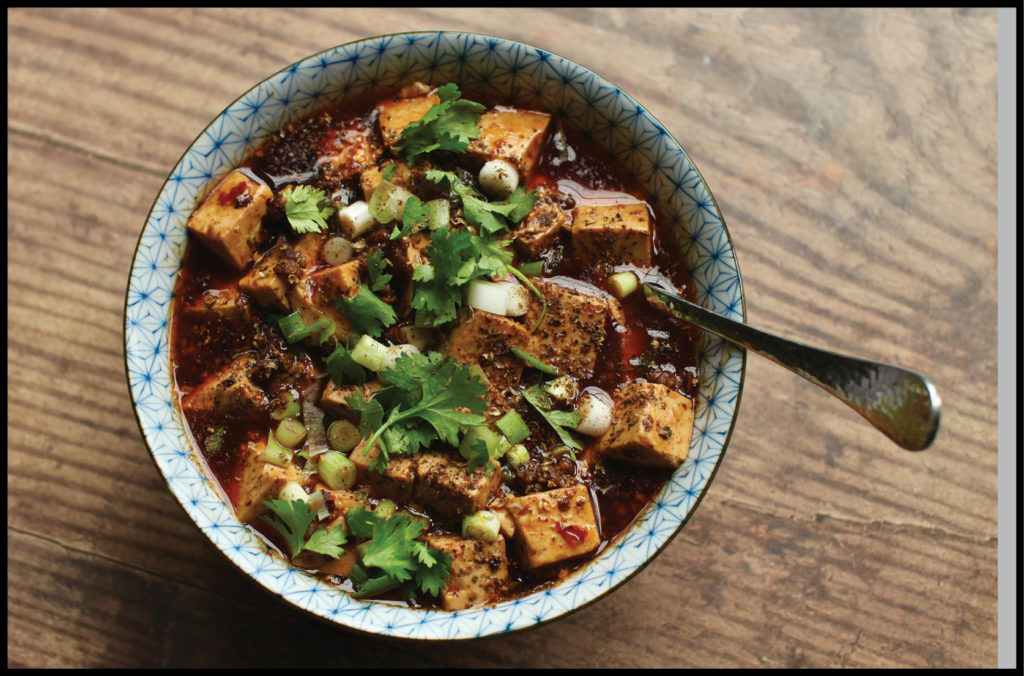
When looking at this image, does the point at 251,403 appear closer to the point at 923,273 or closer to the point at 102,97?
the point at 102,97

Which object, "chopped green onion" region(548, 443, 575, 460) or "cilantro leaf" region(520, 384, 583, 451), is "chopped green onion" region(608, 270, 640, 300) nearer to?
"cilantro leaf" region(520, 384, 583, 451)

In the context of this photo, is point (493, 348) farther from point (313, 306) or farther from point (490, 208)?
point (313, 306)

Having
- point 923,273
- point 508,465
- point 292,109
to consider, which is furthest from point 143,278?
point 923,273

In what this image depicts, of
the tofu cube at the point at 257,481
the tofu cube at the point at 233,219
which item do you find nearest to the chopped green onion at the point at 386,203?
the tofu cube at the point at 233,219

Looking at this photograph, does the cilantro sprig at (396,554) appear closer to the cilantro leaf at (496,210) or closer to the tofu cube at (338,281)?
the tofu cube at (338,281)

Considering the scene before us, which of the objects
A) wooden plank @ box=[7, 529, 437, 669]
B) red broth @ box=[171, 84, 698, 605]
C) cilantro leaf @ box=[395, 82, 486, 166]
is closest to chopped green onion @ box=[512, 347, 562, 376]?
→ red broth @ box=[171, 84, 698, 605]

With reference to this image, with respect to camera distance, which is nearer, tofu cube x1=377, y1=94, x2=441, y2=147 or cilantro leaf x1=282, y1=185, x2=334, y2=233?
cilantro leaf x1=282, y1=185, x2=334, y2=233
